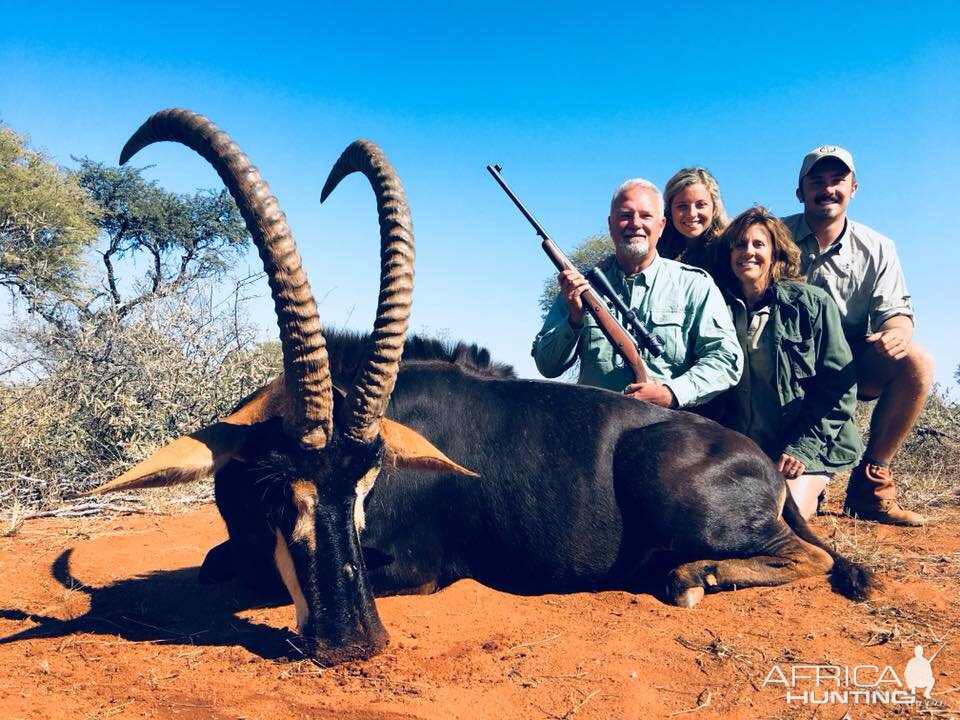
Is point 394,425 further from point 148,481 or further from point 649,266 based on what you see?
point 649,266

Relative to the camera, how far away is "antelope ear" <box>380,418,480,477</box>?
12.8ft

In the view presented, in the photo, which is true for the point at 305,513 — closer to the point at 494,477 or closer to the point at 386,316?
the point at 386,316

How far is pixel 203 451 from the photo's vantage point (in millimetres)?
3541

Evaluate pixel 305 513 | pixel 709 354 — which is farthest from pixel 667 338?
pixel 305 513

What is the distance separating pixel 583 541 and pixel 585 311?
7.29 feet

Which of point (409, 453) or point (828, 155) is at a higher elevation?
point (828, 155)

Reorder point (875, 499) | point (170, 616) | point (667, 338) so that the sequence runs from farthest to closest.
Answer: point (875, 499), point (667, 338), point (170, 616)

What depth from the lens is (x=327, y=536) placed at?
3.33 meters

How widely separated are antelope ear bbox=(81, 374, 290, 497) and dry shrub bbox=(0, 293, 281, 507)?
12.1 feet

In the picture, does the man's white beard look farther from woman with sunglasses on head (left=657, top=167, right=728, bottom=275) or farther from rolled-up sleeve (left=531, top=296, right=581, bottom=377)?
woman with sunglasses on head (left=657, top=167, right=728, bottom=275)

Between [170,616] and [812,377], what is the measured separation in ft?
16.4

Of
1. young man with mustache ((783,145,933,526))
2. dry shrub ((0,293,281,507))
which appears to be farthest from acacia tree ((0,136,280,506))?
young man with mustache ((783,145,933,526))

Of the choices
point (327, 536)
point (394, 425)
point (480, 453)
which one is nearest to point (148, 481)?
point (327, 536)

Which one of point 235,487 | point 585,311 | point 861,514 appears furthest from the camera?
point 861,514
